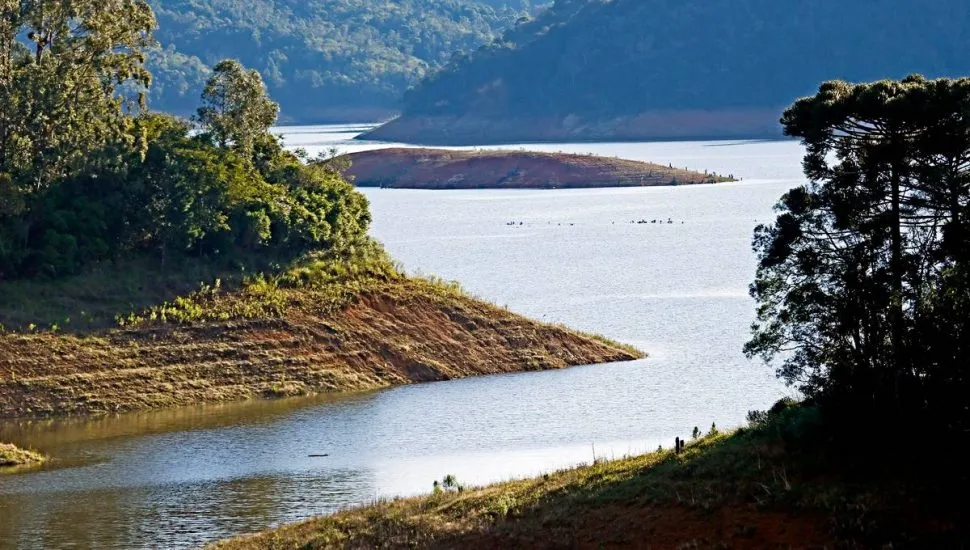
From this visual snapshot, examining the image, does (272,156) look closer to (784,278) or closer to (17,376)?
(17,376)

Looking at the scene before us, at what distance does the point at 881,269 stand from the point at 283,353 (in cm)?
2927

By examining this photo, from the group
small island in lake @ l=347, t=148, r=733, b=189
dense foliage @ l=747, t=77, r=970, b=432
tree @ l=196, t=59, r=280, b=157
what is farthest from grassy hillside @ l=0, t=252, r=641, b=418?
small island in lake @ l=347, t=148, r=733, b=189

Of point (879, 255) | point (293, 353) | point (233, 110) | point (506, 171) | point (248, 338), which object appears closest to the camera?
point (879, 255)

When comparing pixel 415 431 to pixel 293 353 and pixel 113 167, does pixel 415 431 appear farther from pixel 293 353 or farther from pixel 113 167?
pixel 113 167

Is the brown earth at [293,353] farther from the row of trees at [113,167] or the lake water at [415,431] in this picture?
the row of trees at [113,167]

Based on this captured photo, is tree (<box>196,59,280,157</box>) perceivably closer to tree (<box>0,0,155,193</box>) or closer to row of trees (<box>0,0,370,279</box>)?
row of trees (<box>0,0,370,279</box>)

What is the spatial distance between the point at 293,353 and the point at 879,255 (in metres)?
29.0

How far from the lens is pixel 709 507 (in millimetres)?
27109

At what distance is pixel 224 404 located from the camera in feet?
167

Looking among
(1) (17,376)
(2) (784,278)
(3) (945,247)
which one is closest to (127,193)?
(1) (17,376)

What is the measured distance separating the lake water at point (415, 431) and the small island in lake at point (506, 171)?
234 feet

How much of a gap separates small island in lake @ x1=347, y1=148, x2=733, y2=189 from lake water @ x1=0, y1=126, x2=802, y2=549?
71205mm

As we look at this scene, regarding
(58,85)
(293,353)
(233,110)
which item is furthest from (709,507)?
(233,110)

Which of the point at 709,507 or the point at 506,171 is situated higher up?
the point at 506,171
